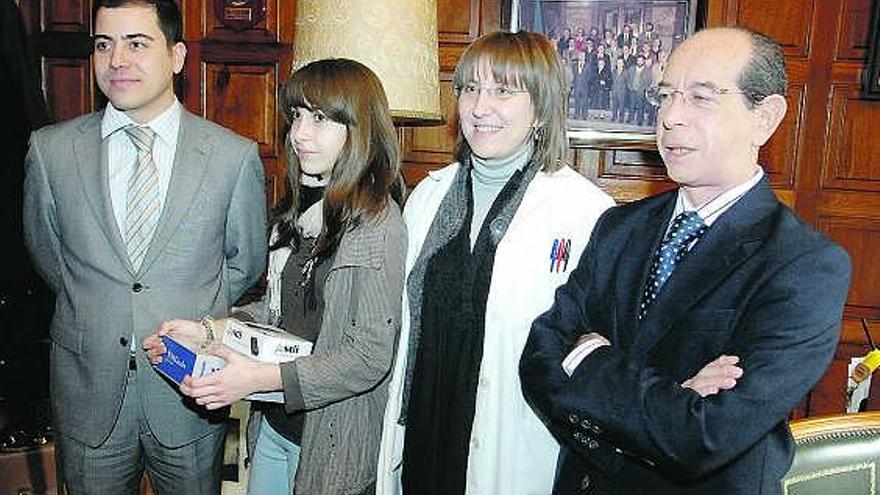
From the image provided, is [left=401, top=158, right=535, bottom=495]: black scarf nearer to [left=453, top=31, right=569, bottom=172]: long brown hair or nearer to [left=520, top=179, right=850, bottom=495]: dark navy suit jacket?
[left=453, top=31, right=569, bottom=172]: long brown hair

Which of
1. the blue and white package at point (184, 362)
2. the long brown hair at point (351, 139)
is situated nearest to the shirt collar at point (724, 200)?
the long brown hair at point (351, 139)

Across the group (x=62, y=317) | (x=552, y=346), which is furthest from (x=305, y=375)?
(x=62, y=317)

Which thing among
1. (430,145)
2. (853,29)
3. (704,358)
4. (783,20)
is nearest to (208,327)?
(704,358)

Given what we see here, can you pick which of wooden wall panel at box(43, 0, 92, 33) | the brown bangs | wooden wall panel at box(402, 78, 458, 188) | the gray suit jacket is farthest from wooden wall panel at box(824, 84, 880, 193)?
wooden wall panel at box(43, 0, 92, 33)

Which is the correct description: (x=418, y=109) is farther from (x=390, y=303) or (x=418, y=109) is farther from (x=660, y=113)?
(x=660, y=113)

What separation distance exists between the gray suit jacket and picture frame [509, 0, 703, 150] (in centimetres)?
163

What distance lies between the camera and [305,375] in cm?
158

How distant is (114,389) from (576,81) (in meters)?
2.09

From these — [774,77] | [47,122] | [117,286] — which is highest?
[774,77]

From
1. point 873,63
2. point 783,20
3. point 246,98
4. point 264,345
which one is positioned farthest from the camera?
point 246,98

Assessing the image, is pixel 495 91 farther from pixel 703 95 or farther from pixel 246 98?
pixel 246 98

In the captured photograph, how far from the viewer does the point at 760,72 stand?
1229 millimetres

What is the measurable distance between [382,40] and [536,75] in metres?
0.71

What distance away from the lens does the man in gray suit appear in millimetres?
1773
